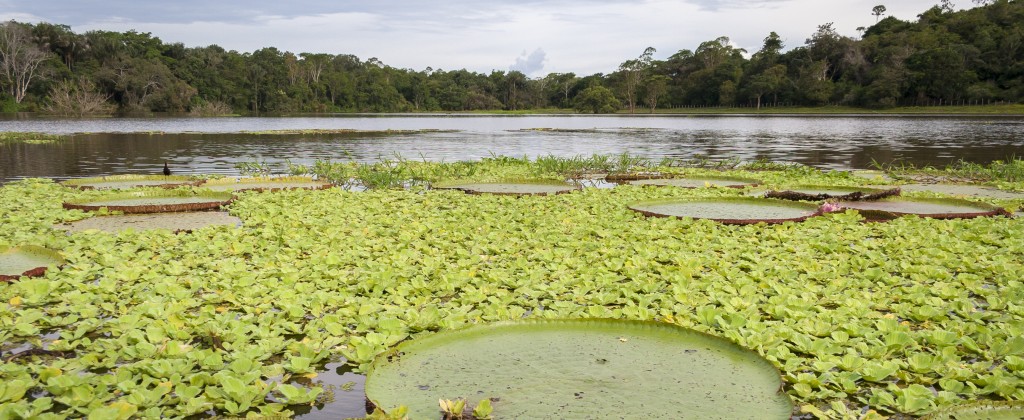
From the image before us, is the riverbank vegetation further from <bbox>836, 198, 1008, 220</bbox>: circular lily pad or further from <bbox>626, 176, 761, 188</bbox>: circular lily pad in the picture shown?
<bbox>626, 176, 761, 188</bbox>: circular lily pad

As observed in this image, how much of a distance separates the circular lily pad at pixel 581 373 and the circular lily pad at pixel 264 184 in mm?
7199

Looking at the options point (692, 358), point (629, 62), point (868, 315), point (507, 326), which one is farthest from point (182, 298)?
point (629, 62)

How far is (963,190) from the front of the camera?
9.94 m

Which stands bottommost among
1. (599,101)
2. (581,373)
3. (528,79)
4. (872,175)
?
(581,373)

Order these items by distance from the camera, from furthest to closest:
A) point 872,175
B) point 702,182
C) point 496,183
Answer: point 872,175 → point 702,182 → point 496,183

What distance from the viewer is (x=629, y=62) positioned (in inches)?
4011

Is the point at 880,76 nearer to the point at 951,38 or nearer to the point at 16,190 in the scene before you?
the point at 951,38

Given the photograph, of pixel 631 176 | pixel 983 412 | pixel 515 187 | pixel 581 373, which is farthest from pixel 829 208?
pixel 581 373

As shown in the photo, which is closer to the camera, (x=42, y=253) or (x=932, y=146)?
(x=42, y=253)

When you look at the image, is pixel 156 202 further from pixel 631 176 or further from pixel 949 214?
pixel 949 214

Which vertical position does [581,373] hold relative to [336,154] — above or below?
below

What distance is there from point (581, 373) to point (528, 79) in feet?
374

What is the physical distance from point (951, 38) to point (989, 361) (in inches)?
3115

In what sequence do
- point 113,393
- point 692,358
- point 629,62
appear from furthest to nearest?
point 629,62, point 692,358, point 113,393
